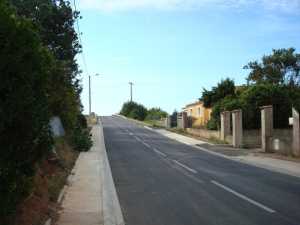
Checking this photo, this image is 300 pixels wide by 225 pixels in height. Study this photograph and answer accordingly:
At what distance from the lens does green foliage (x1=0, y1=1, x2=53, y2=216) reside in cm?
705

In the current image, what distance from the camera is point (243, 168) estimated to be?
21703mm

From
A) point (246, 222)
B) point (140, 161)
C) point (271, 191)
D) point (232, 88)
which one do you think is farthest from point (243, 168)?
point (232, 88)

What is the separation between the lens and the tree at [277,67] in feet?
229

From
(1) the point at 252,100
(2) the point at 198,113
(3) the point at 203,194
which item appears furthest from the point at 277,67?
(3) the point at 203,194

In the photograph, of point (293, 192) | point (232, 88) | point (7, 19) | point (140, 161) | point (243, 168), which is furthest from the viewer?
point (232, 88)

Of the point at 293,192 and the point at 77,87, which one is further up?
the point at 77,87

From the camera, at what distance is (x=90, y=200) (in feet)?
40.7

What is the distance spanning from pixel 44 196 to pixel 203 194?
4484 millimetres

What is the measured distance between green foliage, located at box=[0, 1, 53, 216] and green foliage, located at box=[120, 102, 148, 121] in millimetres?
99725

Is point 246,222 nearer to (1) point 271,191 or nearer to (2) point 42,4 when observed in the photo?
(1) point 271,191

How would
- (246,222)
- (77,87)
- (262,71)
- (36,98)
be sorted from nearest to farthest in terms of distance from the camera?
(36,98)
(246,222)
(77,87)
(262,71)

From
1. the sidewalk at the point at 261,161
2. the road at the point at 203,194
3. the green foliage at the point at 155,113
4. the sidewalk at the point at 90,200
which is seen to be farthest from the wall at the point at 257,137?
the green foliage at the point at 155,113

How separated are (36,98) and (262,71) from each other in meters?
65.3

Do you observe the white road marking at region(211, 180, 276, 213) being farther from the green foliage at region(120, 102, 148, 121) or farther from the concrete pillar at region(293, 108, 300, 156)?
the green foliage at region(120, 102, 148, 121)
